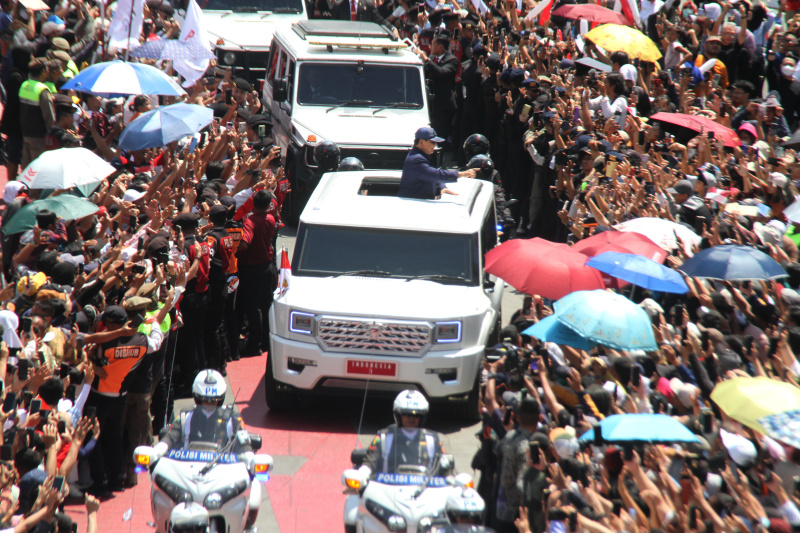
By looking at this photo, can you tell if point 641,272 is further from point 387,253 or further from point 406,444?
point 387,253

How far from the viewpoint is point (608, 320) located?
7543 mm

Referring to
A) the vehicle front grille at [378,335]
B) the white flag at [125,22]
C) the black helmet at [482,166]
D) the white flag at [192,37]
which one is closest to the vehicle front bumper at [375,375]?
the vehicle front grille at [378,335]

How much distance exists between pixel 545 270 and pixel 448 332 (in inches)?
61.6

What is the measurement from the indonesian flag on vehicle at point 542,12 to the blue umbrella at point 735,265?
32.8 ft

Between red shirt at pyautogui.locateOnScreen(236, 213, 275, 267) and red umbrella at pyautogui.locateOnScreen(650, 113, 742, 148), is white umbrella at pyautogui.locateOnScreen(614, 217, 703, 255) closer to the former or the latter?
red umbrella at pyautogui.locateOnScreen(650, 113, 742, 148)

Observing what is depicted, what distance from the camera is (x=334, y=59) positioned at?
16516 millimetres

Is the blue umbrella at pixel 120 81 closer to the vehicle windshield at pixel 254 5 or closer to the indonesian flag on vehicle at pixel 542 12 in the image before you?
the indonesian flag on vehicle at pixel 542 12

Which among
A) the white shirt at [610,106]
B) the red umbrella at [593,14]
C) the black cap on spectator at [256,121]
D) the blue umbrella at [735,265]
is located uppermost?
the blue umbrella at [735,265]

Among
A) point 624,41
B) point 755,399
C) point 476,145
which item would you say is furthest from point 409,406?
point 476,145

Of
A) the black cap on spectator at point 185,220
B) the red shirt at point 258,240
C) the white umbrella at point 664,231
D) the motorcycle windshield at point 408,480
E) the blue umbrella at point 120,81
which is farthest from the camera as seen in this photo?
the blue umbrella at point 120,81

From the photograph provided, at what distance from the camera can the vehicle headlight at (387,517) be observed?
6.79 m

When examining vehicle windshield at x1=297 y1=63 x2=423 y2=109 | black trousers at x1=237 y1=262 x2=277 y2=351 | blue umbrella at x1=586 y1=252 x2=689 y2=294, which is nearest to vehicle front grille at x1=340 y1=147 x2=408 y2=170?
vehicle windshield at x1=297 y1=63 x2=423 y2=109

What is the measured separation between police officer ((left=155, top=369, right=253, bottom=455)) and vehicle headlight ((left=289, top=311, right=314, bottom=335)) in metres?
2.58

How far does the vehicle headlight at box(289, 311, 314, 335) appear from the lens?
33.3ft
